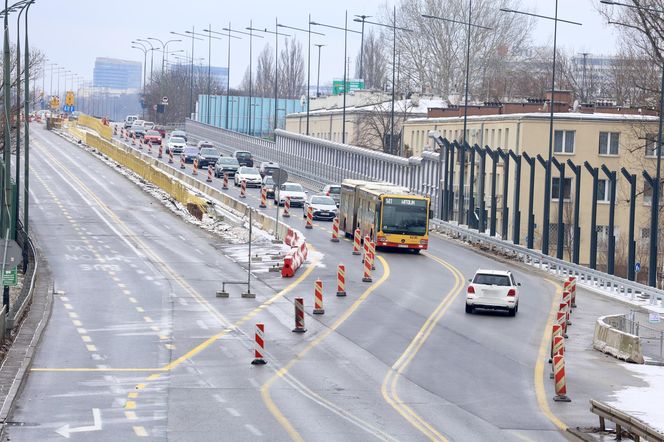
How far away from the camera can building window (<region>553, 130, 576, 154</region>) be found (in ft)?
287

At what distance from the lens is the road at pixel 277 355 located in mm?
21625

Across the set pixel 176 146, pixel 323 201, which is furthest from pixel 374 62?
pixel 323 201

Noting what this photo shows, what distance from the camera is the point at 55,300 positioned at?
37.7m

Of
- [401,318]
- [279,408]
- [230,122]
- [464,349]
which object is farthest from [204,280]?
[230,122]

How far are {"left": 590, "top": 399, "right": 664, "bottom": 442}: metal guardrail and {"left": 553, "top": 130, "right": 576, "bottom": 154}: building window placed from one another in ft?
219

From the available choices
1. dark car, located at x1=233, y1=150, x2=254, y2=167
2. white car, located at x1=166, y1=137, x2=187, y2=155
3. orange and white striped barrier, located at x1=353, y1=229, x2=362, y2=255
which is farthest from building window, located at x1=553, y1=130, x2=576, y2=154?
orange and white striped barrier, located at x1=353, y1=229, x2=362, y2=255

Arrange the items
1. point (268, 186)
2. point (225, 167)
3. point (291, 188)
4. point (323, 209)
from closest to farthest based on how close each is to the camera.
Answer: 1. point (323, 209)
2. point (291, 188)
3. point (268, 186)
4. point (225, 167)

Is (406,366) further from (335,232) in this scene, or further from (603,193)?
(603,193)

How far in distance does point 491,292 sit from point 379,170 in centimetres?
4679

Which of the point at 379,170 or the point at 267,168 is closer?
the point at 379,170

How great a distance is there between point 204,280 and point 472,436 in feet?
77.7

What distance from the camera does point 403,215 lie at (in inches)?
2090

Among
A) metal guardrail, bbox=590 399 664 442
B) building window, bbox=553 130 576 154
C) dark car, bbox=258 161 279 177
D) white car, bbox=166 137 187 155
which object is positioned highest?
building window, bbox=553 130 576 154

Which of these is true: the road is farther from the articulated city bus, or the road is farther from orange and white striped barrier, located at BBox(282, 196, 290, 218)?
orange and white striped barrier, located at BBox(282, 196, 290, 218)
